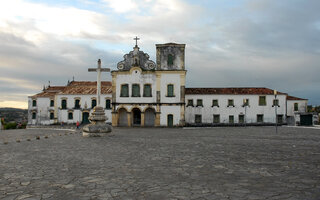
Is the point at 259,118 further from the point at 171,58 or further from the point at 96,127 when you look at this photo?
the point at 96,127

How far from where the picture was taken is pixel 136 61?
31.7 metres

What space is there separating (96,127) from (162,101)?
15542mm

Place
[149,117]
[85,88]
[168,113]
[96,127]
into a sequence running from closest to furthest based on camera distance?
[96,127] < [168,113] < [149,117] < [85,88]

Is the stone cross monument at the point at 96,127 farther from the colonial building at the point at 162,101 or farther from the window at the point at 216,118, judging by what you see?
the window at the point at 216,118

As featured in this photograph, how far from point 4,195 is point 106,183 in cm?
179

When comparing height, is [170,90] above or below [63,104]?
above

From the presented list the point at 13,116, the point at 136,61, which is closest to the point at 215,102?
the point at 136,61

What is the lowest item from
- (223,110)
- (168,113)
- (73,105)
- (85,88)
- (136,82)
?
(168,113)

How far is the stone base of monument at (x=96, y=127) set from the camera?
15961 millimetres

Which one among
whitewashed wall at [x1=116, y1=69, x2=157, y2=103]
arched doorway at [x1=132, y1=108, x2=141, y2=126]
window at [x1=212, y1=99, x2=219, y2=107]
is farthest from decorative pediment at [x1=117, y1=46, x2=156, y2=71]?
window at [x1=212, y1=99, x2=219, y2=107]

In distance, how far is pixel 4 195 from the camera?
4.36 m

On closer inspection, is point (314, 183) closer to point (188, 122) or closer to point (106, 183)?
point (106, 183)

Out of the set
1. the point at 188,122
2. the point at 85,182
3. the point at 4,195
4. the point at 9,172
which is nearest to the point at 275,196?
the point at 85,182

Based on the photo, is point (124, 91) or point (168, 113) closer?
point (168, 113)
